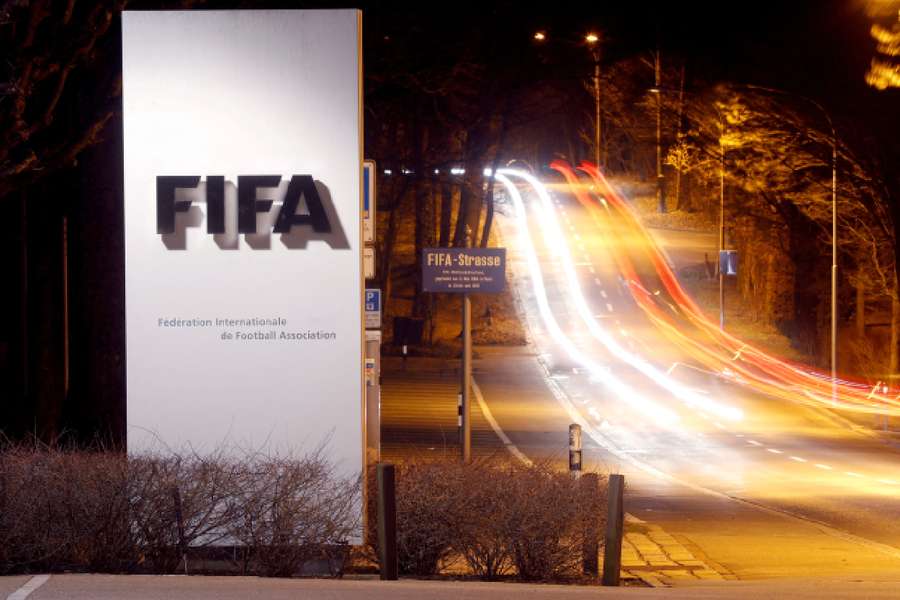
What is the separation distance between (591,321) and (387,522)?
46.5m

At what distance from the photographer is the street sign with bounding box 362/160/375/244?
504 inches

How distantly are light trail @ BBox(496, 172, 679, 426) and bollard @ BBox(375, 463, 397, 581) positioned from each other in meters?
23.4

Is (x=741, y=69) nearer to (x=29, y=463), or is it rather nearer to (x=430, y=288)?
(x=430, y=288)

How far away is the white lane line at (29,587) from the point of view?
7.92m

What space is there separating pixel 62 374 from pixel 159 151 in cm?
1052

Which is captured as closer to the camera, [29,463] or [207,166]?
[29,463]

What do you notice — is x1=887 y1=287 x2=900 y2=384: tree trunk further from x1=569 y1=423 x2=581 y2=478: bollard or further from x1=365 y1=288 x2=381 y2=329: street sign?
x1=569 y1=423 x2=581 y2=478: bollard

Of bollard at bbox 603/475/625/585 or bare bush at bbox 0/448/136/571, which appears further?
bollard at bbox 603/475/625/585

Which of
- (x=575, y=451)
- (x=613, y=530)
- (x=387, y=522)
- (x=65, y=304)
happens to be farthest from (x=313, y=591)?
(x=65, y=304)

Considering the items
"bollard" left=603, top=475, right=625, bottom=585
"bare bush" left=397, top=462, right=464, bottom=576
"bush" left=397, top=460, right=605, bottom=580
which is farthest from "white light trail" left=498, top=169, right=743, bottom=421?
"bare bush" left=397, top=462, right=464, bottom=576

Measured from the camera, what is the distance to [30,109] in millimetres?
16703

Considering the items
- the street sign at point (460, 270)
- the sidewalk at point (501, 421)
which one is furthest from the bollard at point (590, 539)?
the street sign at point (460, 270)

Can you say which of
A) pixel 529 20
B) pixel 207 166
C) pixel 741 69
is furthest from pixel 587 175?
pixel 207 166

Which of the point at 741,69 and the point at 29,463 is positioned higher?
the point at 741,69
